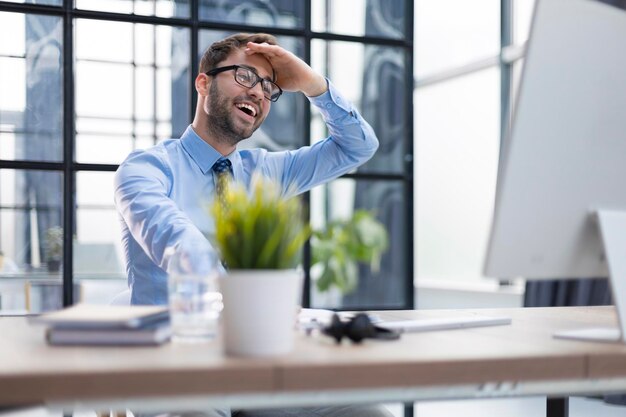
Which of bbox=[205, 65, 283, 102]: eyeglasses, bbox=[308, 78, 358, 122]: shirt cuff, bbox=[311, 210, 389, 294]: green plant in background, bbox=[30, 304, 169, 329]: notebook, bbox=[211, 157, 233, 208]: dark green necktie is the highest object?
bbox=[205, 65, 283, 102]: eyeglasses

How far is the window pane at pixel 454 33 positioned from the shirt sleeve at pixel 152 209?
467 cm

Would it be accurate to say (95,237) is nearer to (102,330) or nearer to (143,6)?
(143,6)

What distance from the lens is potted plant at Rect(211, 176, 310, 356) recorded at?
3.46 ft

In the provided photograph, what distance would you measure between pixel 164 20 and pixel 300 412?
2.06 metres

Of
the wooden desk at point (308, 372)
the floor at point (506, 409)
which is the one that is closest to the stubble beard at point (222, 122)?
the wooden desk at point (308, 372)

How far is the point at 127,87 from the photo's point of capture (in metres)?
3.23

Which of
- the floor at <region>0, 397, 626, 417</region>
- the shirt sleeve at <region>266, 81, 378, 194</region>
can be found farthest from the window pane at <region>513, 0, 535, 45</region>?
the shirt sleeve at <region>266, 81, 378, 194</region>

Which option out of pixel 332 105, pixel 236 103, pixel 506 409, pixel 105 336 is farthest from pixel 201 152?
pixel 506 409

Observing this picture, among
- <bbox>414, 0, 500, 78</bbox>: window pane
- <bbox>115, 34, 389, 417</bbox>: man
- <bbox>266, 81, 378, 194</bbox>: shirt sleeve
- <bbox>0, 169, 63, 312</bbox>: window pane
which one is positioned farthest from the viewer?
<bbox>414, 0, 500, 78</bbox>: window pane

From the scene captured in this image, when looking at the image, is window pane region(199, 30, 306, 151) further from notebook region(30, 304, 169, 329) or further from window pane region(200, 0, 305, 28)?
notebook region(30, 304, 169, 329)

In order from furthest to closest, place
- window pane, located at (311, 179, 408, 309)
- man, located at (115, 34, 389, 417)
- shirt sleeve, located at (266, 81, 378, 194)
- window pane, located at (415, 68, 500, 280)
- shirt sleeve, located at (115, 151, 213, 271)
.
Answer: window pane, located at (415, 68, 500, 280) → window pane, located at (311, 179, 408, 309) → shirt sleeve, located at (266, 81, 378, 194) → man, located at (115, 34, 389, 417) → shirt sleeve, located at (115, 151, 213, 271)

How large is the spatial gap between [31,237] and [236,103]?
128cm

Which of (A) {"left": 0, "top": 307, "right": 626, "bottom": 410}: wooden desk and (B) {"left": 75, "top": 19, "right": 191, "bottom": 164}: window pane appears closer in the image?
(A) {"left": 0, "top": 307, "right": 626, "bottom": 410}: wooden desk

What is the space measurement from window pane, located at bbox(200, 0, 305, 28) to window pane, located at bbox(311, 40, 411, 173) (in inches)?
9.6
